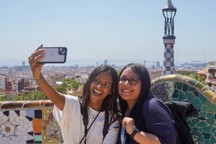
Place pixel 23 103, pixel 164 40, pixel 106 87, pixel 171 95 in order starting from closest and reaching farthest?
pixel 106 87
pixel 171 95
pixel 23 103
pixel 164 40

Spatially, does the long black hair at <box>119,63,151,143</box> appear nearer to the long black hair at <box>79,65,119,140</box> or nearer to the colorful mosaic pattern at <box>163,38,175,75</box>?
the long black hair at <box>79,65,119,140</box>

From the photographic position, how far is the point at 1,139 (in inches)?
147

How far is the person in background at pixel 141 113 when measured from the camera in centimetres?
199

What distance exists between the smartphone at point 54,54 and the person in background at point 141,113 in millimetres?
423

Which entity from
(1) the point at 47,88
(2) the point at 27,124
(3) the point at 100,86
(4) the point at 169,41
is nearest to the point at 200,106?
(3) the point at 100,86

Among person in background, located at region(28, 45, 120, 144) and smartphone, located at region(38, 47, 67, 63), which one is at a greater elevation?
smartphone, located at region(38, 47, 67, 63)

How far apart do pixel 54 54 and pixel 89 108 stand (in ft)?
1.56

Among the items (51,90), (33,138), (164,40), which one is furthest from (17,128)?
(164,40)

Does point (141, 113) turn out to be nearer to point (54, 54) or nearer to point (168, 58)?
point (54, 54)

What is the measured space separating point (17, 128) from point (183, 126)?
2098mm

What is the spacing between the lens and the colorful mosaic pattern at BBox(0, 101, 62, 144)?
12.0ft

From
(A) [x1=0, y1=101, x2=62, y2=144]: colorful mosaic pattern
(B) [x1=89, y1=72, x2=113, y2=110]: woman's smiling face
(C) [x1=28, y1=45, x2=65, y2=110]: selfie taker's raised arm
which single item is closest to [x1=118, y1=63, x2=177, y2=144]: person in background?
(B) [x1=89, y1=72, x2=113, y2=110]: woman's smiling face

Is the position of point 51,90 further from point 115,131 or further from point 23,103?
point 23,103

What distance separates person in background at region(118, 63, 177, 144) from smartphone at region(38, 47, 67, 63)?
16.7 inches
